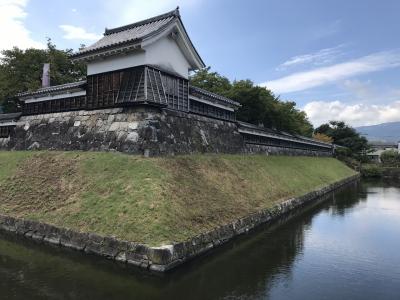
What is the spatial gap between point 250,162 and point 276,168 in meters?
3.16

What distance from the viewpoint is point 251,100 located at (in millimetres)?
33812

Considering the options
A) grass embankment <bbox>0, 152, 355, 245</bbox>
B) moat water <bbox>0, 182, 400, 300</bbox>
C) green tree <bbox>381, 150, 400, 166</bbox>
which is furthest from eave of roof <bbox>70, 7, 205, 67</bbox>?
green tree <bbox>381, 150, 400, 166</bbox>

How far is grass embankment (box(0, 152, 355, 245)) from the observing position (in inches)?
401

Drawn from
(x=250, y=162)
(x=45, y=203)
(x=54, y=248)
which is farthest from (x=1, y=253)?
(x=250, y=162)

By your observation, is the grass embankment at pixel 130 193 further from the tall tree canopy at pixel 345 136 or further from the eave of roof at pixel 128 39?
the tall tree canopy at pixel 345 136

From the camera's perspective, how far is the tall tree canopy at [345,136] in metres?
60.1

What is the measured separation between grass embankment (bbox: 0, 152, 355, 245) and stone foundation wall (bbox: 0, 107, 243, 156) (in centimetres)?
71

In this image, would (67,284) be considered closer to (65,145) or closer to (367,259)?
(367,259)

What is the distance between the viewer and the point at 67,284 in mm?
7930

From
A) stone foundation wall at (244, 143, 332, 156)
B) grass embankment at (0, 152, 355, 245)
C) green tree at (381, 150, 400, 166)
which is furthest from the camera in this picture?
green tree at (381, 150, 400, 166)

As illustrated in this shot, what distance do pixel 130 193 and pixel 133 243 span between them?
8.38ft

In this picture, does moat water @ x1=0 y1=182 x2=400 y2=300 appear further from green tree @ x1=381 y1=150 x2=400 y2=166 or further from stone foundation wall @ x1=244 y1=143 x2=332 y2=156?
green tree @ x1=381 y1=150 x2=400 y2=166

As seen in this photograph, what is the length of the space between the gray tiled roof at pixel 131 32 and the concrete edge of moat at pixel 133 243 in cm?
824

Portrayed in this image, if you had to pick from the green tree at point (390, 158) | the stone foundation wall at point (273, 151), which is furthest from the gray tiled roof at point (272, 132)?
the green tree at point (390, 158)
